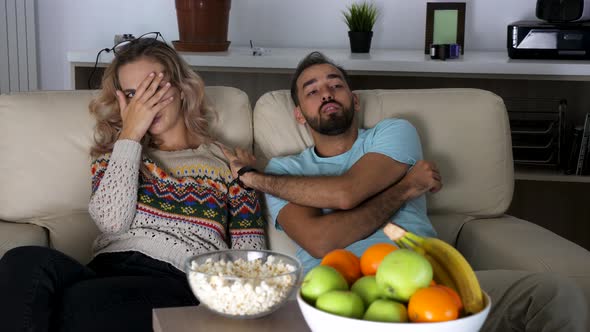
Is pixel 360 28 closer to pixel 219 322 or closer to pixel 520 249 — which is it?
pixel 520 249

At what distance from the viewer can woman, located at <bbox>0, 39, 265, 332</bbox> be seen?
5.35ft

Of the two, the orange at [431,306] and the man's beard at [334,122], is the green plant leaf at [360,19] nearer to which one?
the man's beard at [334,122]

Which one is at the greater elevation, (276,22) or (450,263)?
(276,22)

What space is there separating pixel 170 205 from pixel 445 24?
1531 mm

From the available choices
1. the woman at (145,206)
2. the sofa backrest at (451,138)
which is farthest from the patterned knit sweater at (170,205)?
the sofa backrest at (451,138)

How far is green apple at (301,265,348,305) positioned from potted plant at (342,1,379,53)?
76.2 inches

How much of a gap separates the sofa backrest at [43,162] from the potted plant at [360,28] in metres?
1.23

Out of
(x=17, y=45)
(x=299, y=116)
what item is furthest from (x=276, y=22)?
(x=299, y=116)

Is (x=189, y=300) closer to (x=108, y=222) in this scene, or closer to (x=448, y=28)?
(x=108, y=222)

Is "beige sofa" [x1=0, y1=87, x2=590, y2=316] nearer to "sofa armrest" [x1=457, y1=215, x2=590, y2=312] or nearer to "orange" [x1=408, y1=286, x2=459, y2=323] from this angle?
"sofa armrest" [x1=457, y1=215, x2=590, y2=312]

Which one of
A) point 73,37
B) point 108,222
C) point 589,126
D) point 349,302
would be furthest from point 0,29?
point 349,302

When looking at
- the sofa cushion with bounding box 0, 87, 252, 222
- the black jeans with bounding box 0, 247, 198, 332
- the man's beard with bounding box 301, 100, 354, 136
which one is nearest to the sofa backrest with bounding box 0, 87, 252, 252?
the sofa cushion with bounding box 0, 87, 252, 222

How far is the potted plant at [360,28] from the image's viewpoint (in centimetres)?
302

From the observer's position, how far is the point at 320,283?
116 centimetres
